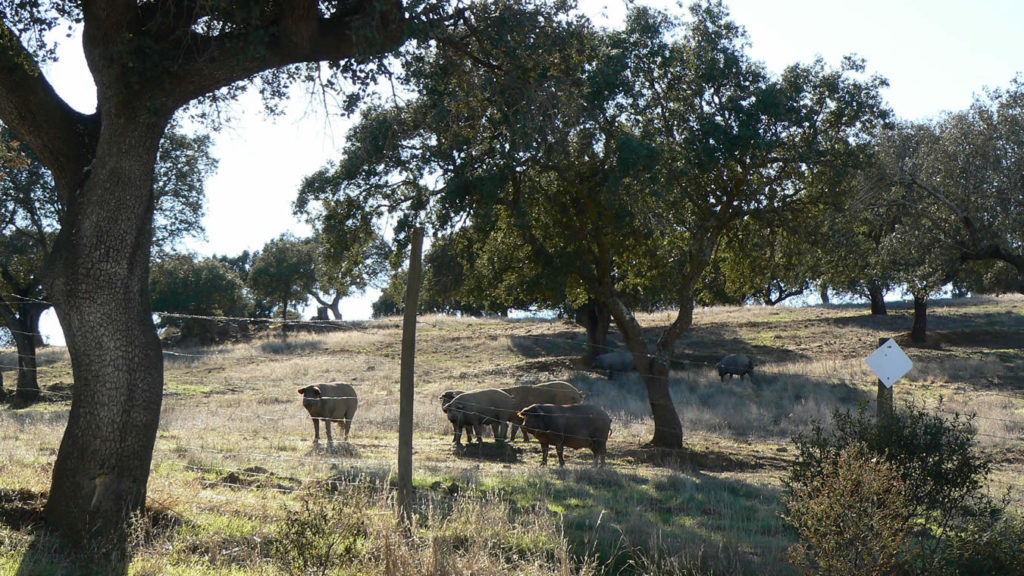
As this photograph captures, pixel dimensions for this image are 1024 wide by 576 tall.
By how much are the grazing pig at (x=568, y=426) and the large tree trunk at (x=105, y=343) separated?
29.3ft

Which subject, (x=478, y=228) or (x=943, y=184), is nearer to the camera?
(x=478, y=228)

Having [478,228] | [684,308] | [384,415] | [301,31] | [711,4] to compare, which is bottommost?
[384,415]

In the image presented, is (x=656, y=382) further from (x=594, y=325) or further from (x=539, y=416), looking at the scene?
(x=594, y=325)

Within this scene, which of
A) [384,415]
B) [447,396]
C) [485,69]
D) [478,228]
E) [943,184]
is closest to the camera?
[485,69]

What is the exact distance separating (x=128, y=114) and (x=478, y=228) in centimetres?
980

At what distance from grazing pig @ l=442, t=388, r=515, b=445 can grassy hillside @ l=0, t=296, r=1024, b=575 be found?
739 millimetres

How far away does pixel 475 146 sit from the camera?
16.0 metres

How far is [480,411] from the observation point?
18172 mm

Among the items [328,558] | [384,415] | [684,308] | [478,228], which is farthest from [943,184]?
[328,558]

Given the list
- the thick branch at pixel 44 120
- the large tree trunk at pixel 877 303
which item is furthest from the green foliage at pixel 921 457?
the large tree trunk at pixel 877 303

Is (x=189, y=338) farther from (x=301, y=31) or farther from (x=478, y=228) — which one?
(x=301, y=31)

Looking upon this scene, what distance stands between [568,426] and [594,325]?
22037 mm

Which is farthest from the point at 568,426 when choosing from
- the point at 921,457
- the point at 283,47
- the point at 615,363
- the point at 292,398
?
the point at 615,363

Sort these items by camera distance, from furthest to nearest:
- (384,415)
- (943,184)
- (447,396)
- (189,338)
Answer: (189,338) < (943,184) < (384,415) < (447,396)
